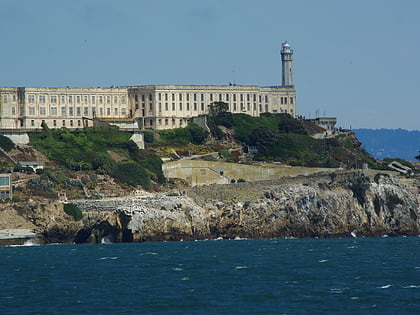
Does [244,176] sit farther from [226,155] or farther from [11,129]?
[11,129]

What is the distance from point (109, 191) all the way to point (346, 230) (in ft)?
76.9

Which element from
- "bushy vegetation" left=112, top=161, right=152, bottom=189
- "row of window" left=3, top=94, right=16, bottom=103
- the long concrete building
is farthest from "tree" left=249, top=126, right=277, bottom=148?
"row of window" left=3, top=94, right=16, bottom=103

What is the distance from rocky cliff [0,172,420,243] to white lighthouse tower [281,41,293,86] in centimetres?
3985

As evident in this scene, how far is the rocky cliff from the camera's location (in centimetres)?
9875

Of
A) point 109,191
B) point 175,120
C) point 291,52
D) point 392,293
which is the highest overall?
point 291,52

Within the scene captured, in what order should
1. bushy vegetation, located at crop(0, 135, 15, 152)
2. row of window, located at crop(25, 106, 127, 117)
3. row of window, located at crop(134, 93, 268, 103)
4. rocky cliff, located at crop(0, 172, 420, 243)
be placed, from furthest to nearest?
row of window, located at crop(134, 93, 268, 103) < row of window, located at crop(25, 106, 127, 117) < bushy vegetation, located at crop(0, 135, 15, 152) < rocky cliff, located at crop(0, 172, 420, 243)

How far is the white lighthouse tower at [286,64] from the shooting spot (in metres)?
155

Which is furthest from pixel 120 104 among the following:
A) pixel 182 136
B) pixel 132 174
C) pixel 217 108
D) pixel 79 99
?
pixel 132 174

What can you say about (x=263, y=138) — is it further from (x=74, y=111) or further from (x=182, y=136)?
(x=74, y=111)

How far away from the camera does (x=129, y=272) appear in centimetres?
7569

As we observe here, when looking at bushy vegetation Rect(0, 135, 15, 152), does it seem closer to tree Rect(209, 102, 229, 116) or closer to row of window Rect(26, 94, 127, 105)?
row of window Rect(26, 94, 127, 105)

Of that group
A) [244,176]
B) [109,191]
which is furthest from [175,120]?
[109,191]

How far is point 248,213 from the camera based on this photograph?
104688 mm

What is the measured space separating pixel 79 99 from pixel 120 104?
554cm
